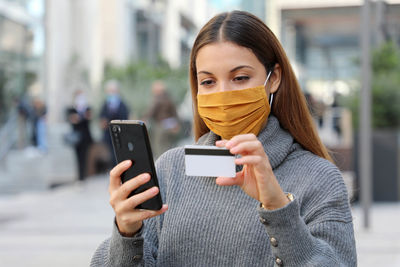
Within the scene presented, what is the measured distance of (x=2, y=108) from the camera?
37.7 feet

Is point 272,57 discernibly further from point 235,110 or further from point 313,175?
point 313,175

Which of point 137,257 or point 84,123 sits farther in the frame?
point 84,123

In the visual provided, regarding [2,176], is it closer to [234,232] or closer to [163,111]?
[163,111]

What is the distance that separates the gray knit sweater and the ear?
87 millimetres

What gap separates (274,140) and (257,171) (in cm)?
41

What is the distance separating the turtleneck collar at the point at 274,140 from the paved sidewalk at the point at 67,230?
4183mm

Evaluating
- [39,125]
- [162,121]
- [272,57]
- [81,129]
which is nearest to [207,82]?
[272,57]

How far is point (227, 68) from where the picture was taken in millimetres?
1866

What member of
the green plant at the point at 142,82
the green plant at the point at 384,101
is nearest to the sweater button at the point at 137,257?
the green plant at the point at 384,101

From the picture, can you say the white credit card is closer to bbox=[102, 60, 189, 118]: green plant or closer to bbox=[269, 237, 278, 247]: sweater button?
bbox=[269, 237, 278, 247]: sweater button

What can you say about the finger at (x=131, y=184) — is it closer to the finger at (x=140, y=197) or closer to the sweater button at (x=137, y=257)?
the finger at (x=140, y=197)

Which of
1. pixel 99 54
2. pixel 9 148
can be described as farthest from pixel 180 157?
pixel 99 54

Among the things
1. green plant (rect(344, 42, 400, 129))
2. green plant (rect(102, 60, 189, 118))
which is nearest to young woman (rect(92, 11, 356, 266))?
green plant (rect(344, 42, 400, 129))

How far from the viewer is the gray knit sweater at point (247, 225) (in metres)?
1.69
